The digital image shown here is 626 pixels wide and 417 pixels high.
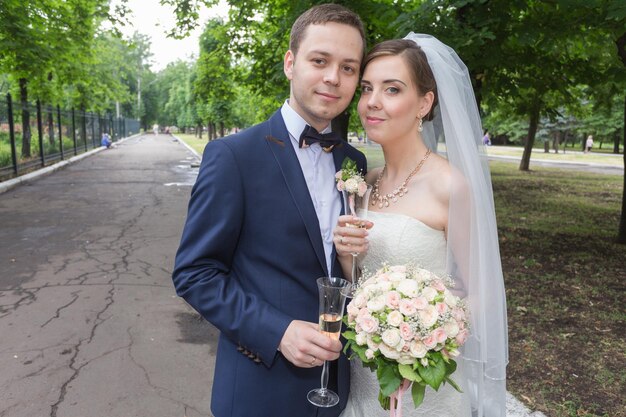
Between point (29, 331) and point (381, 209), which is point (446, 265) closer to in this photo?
point (381, 209)

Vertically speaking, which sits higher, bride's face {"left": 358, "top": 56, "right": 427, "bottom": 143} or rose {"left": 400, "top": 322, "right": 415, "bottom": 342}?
bride's face {"left": 358, "top": 56, "right": 427, "bottom": 143}

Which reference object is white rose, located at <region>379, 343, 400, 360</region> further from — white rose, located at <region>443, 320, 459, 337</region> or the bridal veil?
the bridal veil

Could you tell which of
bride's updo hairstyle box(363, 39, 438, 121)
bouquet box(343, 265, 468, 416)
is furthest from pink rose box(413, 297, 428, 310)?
bride's updo hairstyle box(363, 39, 438, 121)

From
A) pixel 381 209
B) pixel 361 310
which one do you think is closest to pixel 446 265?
pixel 381 209

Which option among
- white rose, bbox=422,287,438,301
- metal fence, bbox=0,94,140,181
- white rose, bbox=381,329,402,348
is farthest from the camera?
metal fence, bbox=0,94,140,181

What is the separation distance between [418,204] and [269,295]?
0.91 metres

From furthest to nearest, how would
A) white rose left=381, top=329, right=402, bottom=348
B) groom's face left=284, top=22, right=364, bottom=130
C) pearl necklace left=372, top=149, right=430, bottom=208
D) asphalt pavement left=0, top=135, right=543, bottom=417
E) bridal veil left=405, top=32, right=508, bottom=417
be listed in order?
1. asphalt pavement left=0, top=135, right=543, bottom=417
2. pearl necklace left=372, top=149, right=430, bottom=208
3. bridal veil left=405, top=32, right=508, bottom=417
4. groom's face left=284, top=22, right=364, bottom=130
5. white rose left=381, top=329, right=402, bottom=348

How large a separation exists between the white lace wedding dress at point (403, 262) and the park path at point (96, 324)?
178 cm

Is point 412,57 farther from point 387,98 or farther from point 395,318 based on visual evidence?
point 395,318

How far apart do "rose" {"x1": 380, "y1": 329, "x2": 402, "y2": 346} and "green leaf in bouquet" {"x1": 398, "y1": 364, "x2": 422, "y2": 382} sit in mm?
109

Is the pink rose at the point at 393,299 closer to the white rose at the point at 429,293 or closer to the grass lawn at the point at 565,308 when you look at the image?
the white rose at the point at 429,293

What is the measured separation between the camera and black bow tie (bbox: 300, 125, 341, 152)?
6.79ft

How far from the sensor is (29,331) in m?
5.01

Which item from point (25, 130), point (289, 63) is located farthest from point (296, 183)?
point (25, 130)
